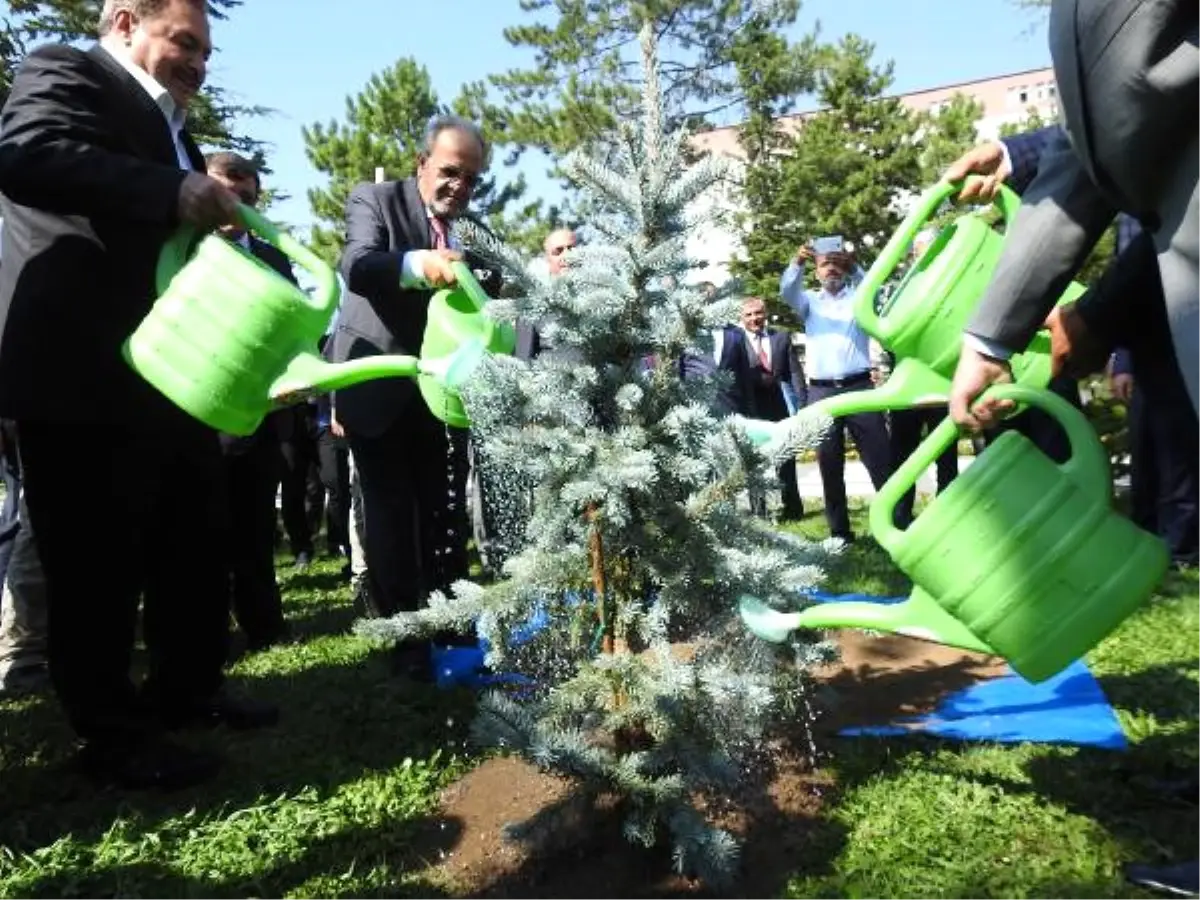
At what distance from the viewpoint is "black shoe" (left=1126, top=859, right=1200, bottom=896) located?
1.73 meters

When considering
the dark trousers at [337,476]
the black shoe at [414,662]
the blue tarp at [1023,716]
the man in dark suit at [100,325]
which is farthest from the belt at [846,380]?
the man in dark suit at [100,325]

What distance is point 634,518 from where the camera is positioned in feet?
6.08

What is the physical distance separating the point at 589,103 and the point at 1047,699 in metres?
19.5

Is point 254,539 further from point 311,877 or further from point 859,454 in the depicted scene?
point 859,454

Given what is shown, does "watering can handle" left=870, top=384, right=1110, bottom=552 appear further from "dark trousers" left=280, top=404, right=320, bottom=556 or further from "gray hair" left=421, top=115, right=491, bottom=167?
"dark trousers" left=280, top=404, right=320, bottom=556

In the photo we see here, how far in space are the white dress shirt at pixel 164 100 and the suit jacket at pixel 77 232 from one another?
0.08 feet

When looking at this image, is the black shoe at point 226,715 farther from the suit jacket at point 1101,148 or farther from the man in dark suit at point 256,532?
the suit jacket at point 1101,148

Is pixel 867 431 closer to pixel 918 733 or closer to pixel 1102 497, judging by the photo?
pixel 918 733

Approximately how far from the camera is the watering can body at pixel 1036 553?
4.83 feet

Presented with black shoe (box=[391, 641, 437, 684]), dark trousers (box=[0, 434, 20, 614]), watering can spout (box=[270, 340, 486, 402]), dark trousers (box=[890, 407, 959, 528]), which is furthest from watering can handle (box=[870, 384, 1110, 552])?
dark trousers (box=[890, 407, 959, 528])

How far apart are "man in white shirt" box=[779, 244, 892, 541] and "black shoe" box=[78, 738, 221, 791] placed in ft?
12.1

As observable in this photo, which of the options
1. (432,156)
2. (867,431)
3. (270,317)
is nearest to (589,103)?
(867,431)

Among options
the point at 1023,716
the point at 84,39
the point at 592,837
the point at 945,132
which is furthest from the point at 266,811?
the point at 945,132

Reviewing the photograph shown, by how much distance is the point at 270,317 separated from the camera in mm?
1925
